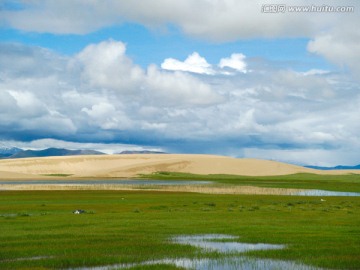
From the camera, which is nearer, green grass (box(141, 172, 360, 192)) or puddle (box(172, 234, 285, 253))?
puddle (box(172, 234, 285, 253))

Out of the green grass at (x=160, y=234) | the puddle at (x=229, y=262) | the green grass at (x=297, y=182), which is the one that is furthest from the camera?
the green grass at (x=297, y=182)

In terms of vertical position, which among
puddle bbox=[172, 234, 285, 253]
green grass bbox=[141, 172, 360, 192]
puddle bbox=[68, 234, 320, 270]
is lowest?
puddle bbox=[68, 234, 320, 270]

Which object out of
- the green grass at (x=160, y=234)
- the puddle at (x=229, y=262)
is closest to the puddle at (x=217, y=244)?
the puddle at (x=229, y=262)

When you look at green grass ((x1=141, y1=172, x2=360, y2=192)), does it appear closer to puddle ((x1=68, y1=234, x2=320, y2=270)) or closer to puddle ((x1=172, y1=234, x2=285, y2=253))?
puddle ((x1=172, y1=234, x2=285, y2=253))

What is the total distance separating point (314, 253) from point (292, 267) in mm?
3418

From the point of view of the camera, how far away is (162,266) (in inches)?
866

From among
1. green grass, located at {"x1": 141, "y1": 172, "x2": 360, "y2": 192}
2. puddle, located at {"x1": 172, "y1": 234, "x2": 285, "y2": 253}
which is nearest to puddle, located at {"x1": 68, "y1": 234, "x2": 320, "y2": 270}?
puddle, located at {"x1": 172, "y1": 234, "x2": 285, "y2": 253}

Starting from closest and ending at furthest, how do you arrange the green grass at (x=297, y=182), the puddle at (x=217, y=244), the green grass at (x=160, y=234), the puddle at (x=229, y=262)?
1. the puddle at (x=229, y=262)
2. the green grass at (x=160, y=234)
3. the puddle at (x=217, y=244)
4. the green grass at (x=297, y=182)

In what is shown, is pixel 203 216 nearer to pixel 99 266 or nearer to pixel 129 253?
pixel 129 253

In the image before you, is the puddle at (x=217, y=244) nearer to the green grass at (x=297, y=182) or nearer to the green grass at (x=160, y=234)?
the green grass at (x=160, y=234)

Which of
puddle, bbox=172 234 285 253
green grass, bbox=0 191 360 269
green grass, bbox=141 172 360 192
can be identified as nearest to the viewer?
green grass, bbox=0 191 360 269

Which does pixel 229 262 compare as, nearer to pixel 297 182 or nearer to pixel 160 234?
pixel 160 234

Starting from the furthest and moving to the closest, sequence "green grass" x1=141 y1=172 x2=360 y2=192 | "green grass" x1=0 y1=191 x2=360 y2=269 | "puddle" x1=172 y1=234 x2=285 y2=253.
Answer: "green grass" x1=141 y1=172 x2=360 y2=192 < "puddle" x1=172 y1=234 x2=285 y2=253 < "green grass" x1=0 y1=191 x2=360 y2=269

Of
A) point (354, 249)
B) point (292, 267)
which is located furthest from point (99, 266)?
point (354, 249)
